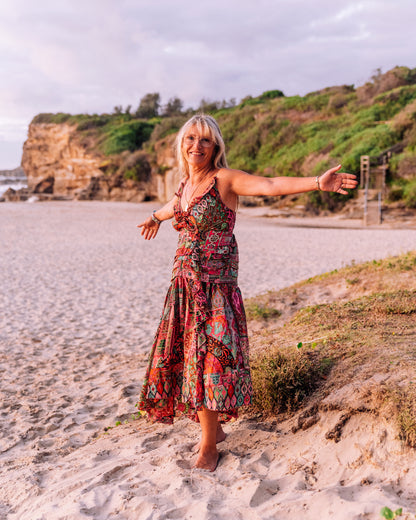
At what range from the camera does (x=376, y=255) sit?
41.9 ft

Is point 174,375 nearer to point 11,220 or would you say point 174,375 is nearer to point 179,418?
point 179,418

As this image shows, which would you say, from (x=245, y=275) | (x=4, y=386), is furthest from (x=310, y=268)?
(x=4, y=386)

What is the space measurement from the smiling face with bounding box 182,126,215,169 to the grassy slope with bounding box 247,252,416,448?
5.24ft

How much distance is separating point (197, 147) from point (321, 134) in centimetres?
2977

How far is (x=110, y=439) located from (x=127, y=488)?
34.7 inches

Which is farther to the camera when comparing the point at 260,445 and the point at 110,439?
the point at 110,439

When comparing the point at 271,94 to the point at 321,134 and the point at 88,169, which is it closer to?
the point at 321,134

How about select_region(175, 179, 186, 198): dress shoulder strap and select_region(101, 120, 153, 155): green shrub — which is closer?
select_region(175, 179, 186, 198): dress shoulder strap

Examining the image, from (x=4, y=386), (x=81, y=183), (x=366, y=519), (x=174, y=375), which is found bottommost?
(x=4, y=386)

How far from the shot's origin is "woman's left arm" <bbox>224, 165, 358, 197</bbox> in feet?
8.45

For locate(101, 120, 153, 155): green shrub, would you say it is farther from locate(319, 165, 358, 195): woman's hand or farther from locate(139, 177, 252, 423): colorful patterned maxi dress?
locate(319, 165, 358, 195): woman's hand

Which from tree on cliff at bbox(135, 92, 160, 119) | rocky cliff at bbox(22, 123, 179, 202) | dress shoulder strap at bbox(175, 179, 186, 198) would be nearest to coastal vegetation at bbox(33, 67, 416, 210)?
rocky cliff at bbox(22, 123, 179, 202)

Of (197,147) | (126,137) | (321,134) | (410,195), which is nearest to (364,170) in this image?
(410,195)

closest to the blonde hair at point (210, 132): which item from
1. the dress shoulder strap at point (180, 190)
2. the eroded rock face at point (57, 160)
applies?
the dress shoulder strap at point (180, 190)
